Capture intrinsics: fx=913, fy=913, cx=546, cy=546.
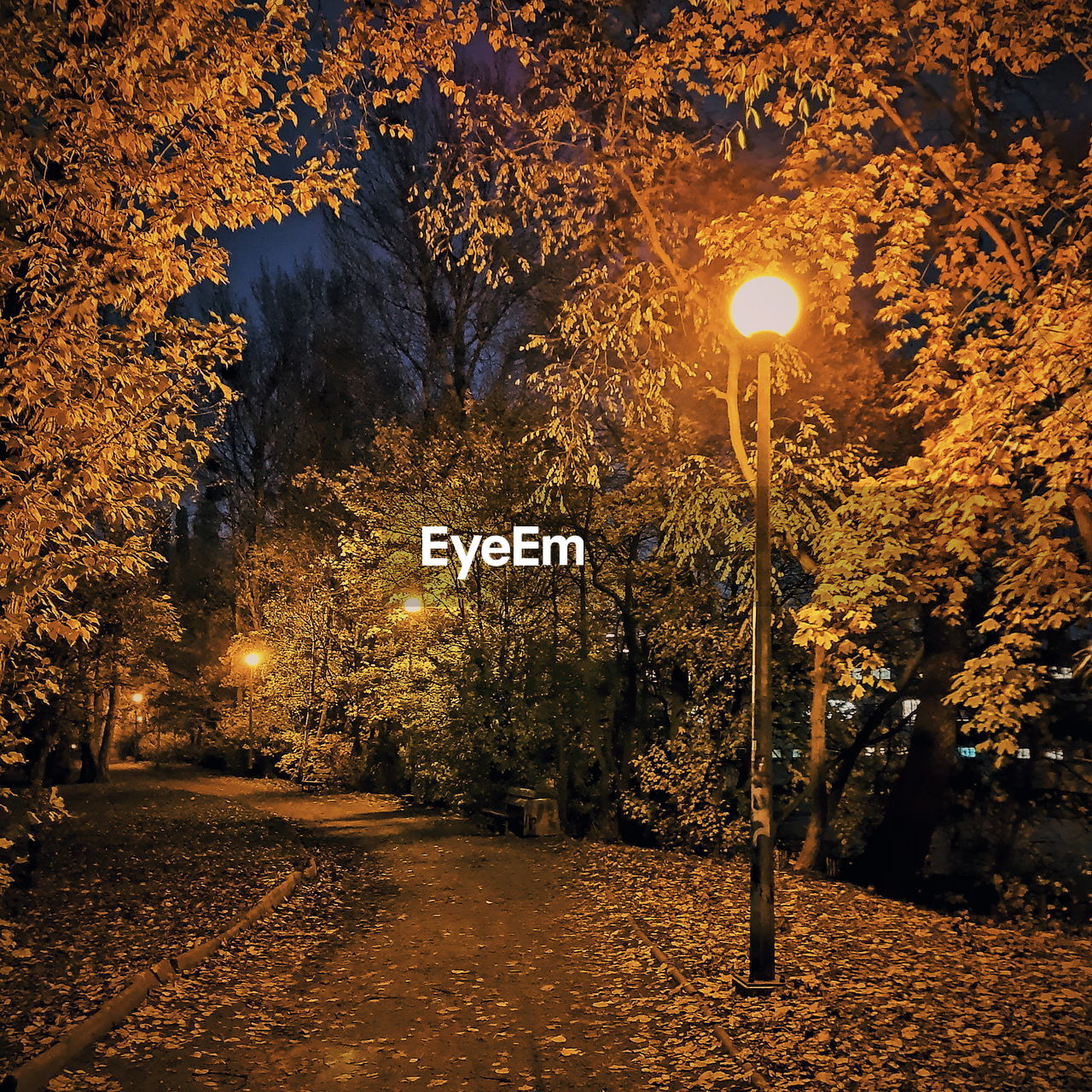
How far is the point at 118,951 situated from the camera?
824cm

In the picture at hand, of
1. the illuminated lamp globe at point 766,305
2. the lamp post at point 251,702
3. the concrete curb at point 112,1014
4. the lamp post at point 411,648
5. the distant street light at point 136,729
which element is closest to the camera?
the concrete curb at point 112,1014

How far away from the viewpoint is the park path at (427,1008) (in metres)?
5.77

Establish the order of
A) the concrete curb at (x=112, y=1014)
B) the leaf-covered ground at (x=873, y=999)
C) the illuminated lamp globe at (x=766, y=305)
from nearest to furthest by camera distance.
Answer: the concrete curb at (x=112, y=1014) < the leaf-covered ground at (x=873, y=999) < the illuminated lamp globe at (x=766, y=305)

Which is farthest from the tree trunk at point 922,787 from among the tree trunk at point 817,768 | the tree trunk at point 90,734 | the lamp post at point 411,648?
the tree trunk at point 90,734

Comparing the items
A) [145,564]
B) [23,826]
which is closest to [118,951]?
[23,826]

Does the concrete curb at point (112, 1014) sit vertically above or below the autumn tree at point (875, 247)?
below

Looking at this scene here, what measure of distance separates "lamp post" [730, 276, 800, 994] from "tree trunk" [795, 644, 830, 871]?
4.91 m

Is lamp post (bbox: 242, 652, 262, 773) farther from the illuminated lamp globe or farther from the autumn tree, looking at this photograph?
the illuminated lamp globe

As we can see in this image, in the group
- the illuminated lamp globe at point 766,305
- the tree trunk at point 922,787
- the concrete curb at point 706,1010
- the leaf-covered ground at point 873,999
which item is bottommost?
the concrete curb at point 706,1010

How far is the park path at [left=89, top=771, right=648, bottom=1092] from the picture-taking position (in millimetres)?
5770

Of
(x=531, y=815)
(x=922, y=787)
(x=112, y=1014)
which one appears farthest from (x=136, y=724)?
(x=112, y=1014)

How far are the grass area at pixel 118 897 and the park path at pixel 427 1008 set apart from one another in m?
0.75

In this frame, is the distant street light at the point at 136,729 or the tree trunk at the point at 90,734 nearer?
the tree trunk at the point at 90,734

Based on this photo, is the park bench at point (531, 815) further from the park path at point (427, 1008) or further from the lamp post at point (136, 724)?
the lamp post at point (136, 724)
